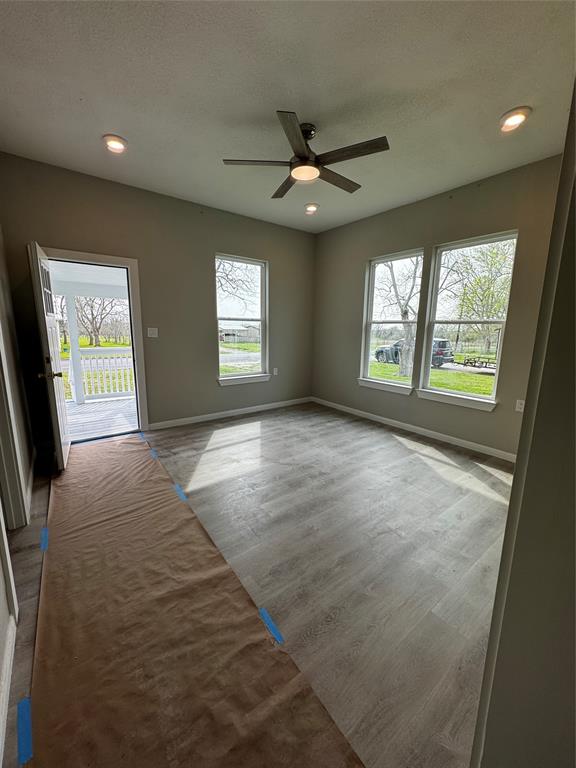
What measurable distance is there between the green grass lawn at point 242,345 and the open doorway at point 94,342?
5.52 feet

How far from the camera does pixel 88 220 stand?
331 cm

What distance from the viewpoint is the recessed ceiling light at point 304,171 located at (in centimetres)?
229

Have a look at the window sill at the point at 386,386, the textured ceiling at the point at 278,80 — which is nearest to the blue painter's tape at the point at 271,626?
the textured ceiling at the point at 278,80

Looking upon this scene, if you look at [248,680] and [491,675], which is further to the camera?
[248,680]

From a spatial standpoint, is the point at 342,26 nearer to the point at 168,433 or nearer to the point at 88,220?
the point at 88,220

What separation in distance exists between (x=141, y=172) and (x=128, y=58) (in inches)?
57.7

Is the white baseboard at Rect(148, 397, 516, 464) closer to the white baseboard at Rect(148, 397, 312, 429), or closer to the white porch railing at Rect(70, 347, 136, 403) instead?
the white baseboard at Rect(148, 397, 312, 429)

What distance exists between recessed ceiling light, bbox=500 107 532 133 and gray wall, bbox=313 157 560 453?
30.1 inches

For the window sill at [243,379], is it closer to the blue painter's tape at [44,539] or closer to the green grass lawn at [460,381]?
the green grass lawn at [460,381]

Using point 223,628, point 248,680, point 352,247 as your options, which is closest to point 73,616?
point 223,628

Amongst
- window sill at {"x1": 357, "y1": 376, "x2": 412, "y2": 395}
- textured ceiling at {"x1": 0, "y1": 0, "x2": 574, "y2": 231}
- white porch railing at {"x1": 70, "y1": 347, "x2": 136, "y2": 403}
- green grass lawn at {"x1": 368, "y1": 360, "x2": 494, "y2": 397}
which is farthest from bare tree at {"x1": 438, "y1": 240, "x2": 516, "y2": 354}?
white porch railing at {"x1": 70, "y1": 347, "x2": 136, "y2": 403}

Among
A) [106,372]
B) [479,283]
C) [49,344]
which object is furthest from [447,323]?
[106,372]

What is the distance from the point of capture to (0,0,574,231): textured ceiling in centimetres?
156

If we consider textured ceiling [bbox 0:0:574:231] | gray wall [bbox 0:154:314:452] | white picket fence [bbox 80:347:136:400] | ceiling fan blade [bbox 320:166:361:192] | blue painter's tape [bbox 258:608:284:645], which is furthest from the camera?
white picket fence [bbox 80:347:136:400]
